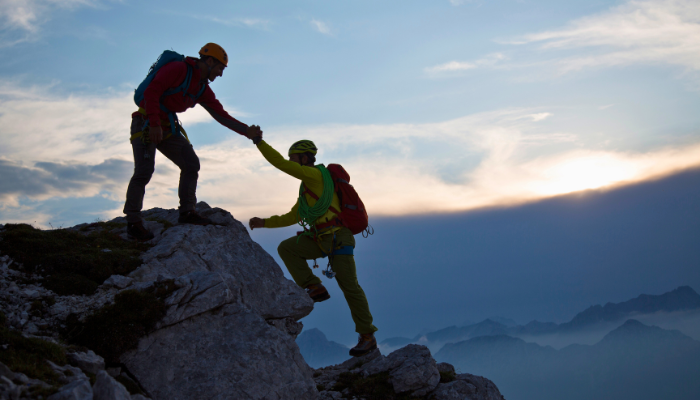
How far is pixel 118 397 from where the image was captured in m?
5.08

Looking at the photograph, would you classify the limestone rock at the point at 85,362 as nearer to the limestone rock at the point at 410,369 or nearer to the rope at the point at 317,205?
the rope at the point at 317,205

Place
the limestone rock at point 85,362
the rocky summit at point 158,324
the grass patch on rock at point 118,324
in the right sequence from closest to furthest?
the rocky summit at point 158,324
the limestone rock at point 85,362
the grass patch on rock at point 118,324

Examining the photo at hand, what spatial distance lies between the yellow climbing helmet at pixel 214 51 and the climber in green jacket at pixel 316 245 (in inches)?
76.5

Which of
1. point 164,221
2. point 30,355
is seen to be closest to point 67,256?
point 164,221

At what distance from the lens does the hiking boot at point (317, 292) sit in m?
11.2

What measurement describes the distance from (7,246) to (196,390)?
5195 millimetres

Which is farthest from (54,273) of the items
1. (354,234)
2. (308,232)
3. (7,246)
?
(354,234)

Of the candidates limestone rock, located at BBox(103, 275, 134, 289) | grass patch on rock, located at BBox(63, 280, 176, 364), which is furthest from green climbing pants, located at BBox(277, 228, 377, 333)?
grass patch on rock, located at BBox(63, 280, 176, 364)

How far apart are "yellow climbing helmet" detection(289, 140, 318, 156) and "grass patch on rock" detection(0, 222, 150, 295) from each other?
430 cm

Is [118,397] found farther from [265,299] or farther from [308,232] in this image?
[308,232]

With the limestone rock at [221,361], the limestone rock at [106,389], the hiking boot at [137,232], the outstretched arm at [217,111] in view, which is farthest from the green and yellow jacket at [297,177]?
the limestone rock at [106,389]

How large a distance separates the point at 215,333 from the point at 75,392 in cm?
315

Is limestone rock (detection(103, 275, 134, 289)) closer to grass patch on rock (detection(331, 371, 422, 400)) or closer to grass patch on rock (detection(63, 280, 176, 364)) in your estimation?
grass patch on rock (detection(63, 280, 176, 364))

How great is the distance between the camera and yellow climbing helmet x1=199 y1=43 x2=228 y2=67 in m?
10.0
